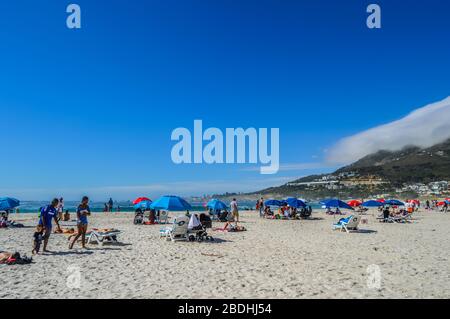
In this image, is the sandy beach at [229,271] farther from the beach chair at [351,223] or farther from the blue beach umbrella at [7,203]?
the blue beach umbrella at [7,203]

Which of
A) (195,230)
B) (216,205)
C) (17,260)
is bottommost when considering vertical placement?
(17,260)

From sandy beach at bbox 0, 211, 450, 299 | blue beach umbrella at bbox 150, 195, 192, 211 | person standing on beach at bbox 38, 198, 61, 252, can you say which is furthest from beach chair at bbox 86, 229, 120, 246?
blue beach umbrella at bbox 150, 195, 192, 211

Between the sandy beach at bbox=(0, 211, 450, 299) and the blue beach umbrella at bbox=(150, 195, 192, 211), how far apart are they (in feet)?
8.06

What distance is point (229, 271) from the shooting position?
809 cm

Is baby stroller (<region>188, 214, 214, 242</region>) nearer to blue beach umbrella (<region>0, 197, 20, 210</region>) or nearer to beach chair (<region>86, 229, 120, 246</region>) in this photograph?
beach chair (<region>86, 229, 120, 246</region>)

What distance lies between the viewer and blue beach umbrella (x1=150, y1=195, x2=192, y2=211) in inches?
588

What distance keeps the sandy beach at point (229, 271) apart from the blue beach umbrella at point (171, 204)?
2.46m

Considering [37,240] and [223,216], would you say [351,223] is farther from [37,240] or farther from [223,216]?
[37,240]

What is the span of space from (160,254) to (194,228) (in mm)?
3102

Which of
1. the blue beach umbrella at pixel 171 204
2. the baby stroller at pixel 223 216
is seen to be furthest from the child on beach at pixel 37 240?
the baby stroller at pixel 223 216

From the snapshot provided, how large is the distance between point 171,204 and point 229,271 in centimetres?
749

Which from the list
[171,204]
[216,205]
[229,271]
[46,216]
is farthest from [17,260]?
[216,205]

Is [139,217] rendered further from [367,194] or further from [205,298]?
[367,194]
